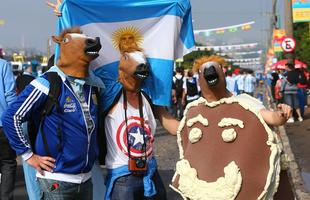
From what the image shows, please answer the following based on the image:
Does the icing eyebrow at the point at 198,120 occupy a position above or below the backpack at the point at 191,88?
above

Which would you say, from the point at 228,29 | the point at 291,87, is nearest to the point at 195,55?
the point at 228,29

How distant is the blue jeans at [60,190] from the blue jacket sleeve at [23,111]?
0.84 ft

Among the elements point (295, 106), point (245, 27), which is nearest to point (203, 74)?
point (295, 106)

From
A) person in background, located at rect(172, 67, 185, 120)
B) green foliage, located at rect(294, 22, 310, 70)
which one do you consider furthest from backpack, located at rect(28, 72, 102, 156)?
green foliage, located at rect(294, 22, 310, 70)

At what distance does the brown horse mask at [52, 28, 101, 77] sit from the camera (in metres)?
3.89

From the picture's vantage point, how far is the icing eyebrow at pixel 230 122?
3416 millimetres

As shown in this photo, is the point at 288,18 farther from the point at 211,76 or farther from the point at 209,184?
the point at 209,184

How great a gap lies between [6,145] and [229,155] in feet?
11.9

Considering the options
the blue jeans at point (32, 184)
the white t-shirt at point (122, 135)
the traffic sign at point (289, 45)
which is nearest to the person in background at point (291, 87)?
the traffic sign at point (289, 45)

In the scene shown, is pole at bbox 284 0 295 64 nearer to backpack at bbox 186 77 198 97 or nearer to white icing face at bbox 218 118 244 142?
backpack at bbox 186 77 198 97

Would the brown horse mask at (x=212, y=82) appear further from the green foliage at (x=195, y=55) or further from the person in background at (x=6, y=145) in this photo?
the person in background at (x=6, y=145)

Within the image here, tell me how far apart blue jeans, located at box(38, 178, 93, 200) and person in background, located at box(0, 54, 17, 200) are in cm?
265

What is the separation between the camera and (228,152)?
134 inches

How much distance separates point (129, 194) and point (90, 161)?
1.14ft
